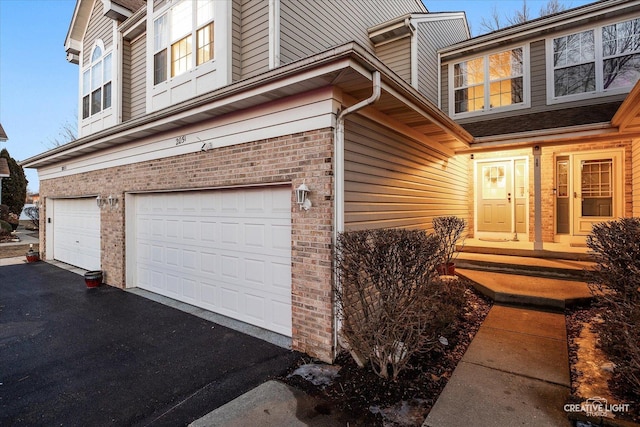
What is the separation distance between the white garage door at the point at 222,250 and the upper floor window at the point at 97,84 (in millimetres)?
4211

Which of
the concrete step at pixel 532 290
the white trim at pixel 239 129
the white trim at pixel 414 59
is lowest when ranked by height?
the concrete step at pixel 532 290

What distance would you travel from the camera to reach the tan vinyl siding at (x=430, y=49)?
884cm

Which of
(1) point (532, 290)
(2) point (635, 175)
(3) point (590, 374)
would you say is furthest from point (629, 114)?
(3) point (590, 374)

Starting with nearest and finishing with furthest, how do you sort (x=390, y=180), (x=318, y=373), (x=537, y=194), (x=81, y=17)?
(x=318, y=373)
(x=390, y=180)
(x=537, y=194)
(x=81, y=17)

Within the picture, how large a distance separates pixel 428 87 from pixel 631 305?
25.3 feet

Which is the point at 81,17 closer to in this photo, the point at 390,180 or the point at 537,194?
the point at 390,180

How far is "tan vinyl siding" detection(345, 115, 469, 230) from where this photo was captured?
13.9 ft

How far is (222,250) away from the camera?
5445mm

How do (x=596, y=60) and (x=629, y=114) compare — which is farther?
(x=596, y=60)

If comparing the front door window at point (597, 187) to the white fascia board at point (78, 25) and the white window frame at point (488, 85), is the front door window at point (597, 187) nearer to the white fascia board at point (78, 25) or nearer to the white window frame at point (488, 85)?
the white window frame at point (488, 85)

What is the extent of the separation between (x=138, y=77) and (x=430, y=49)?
8038 millimetres

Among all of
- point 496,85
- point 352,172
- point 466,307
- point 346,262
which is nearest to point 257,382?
point 346,262

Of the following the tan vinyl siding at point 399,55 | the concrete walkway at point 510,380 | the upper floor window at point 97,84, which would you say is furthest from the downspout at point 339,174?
the upper floor window at point 97,84

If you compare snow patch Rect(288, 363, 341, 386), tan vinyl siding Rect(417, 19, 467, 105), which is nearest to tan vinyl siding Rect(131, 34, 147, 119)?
tan vinyl siding Rect(417, 19, 467, 105)
